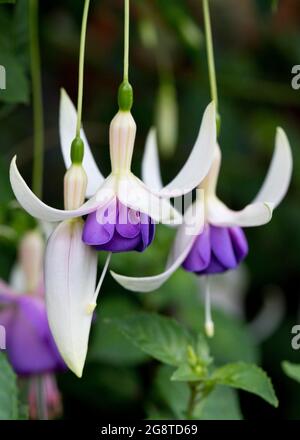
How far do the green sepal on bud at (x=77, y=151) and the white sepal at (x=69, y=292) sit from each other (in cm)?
7

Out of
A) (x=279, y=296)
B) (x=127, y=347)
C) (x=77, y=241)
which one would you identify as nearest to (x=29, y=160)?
(x=127, y=347)

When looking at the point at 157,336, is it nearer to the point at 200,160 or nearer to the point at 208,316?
the point at 208,316

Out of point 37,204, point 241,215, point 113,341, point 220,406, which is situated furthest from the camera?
point 113,341

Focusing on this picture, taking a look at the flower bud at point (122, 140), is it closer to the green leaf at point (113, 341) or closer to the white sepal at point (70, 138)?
the white sepal at point (70, 138)

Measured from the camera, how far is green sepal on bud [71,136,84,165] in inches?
33.4

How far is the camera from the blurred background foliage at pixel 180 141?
144cm

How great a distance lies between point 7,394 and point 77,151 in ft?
0.82

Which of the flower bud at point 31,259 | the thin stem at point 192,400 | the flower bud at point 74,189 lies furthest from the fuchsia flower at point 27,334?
the flower bud at point 74,189

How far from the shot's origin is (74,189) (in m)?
0.84

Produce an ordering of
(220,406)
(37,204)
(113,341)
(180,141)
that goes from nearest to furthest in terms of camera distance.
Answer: (37,204)
(220,406)
(113,341)
(180,141)

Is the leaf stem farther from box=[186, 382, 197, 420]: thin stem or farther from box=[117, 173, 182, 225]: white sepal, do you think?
box=[117, 173, 182, 225]: white sepal

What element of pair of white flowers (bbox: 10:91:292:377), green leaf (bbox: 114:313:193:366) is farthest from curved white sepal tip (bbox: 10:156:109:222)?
green leaf (bbox: 114:313:193:366)

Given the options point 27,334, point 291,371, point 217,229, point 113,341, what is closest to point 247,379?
point 291,371

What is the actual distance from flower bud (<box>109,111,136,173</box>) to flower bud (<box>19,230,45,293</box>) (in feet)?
1.21
